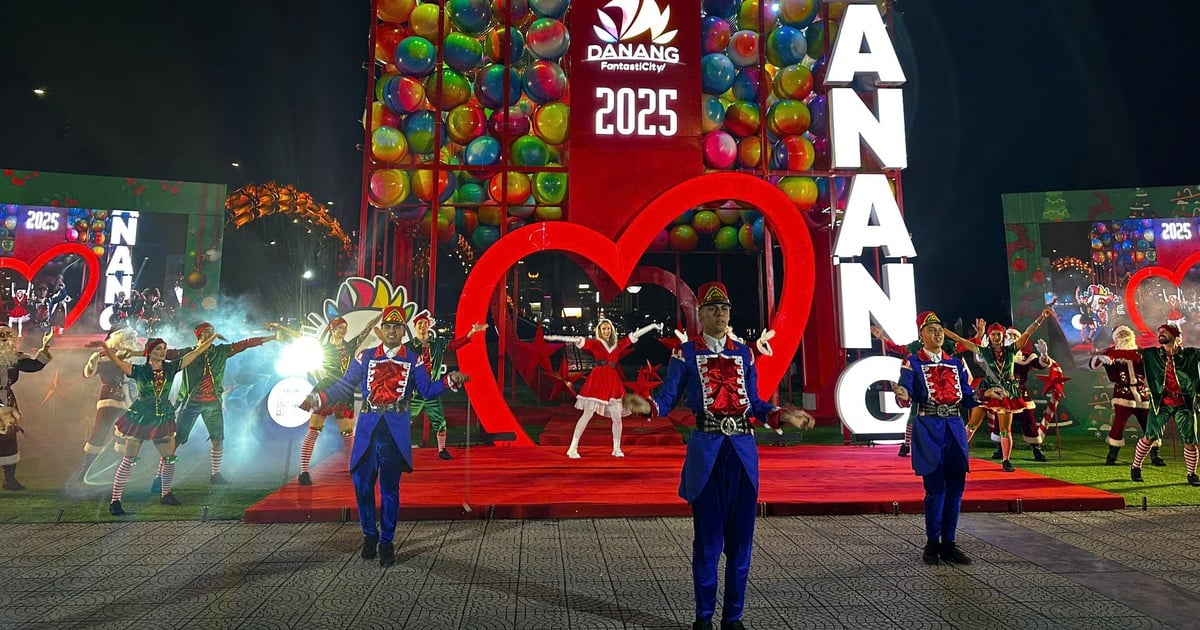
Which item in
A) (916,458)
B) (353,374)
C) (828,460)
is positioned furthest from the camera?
(828,460)

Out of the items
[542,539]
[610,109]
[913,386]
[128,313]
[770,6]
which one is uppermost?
[770,6]

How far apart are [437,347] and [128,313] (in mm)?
8538

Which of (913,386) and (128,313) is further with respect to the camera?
(128,313)

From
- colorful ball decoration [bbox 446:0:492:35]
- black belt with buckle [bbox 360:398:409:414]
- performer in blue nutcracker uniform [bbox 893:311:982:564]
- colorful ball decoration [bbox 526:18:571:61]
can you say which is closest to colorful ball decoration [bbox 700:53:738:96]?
colorful ball decoration [bbox 526:18:571:61]

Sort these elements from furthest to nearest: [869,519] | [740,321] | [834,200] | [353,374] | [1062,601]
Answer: [740,321], [834,200], [869,519], [353,374], [1062,601]

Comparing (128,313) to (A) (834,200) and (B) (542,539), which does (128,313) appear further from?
(A) (834,200)

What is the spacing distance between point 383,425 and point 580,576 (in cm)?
167

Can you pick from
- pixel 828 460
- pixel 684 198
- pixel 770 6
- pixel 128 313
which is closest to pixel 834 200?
pixel 684 198

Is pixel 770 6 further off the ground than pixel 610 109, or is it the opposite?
pixel 770 6

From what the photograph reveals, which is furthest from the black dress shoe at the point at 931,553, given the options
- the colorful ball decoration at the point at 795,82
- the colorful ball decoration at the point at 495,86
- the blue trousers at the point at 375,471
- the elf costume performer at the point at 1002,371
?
the colorful ball decoration at the point at 495,86

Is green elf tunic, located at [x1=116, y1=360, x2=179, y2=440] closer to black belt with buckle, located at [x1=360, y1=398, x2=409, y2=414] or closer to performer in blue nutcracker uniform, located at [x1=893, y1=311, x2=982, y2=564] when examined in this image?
black belt with buckle, located at [x1=360, y1=398, x2=409, y2=414]

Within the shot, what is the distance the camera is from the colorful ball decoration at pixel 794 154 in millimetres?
8469

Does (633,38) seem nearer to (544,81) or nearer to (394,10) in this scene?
(544,81)

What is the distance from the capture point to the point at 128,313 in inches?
443
